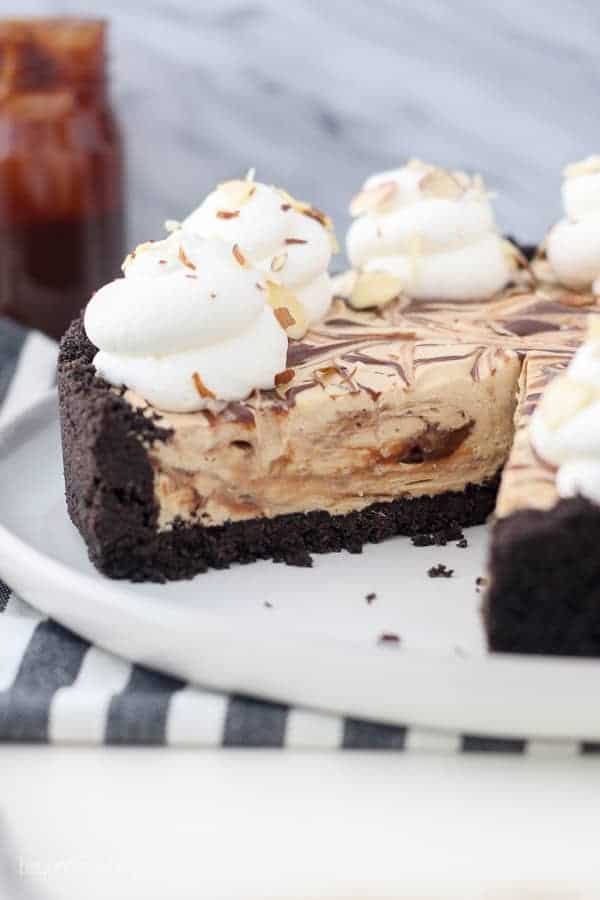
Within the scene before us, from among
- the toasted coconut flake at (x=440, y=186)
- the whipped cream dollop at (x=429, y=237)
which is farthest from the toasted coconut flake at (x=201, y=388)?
the toasted coconut flake at (x=440, y=186)

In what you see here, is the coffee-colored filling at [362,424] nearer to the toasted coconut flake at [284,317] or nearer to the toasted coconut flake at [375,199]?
the toasted coconut flake at [284,317]

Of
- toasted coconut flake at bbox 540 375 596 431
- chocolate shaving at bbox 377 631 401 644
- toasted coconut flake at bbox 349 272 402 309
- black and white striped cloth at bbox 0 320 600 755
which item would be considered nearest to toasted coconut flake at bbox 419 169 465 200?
toasted coconut flake at bbox 349 272 402 309

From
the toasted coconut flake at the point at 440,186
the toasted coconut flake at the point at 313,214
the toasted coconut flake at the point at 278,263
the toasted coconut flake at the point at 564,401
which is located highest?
the toasted coconut flake at the point at 564,401

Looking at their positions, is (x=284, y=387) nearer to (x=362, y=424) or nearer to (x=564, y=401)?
(x=362, y=424)

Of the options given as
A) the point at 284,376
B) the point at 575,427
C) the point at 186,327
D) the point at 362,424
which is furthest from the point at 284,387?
the point at 575,427

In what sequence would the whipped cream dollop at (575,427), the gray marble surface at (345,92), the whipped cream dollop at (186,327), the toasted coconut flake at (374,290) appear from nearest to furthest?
the whipped cream dollop at (575,427), the whipped cream dollop at (186,327), the toasted coconut flake at (374,290), the gray marble surface at (345,92)

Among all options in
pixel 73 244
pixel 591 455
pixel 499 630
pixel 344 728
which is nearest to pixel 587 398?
pixel 591 455

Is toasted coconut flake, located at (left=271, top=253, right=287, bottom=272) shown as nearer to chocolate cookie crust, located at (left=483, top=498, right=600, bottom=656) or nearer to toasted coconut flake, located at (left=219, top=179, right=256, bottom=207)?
toasted coconut flake, located at (left=219, top=179, right=256, bottom=207)
